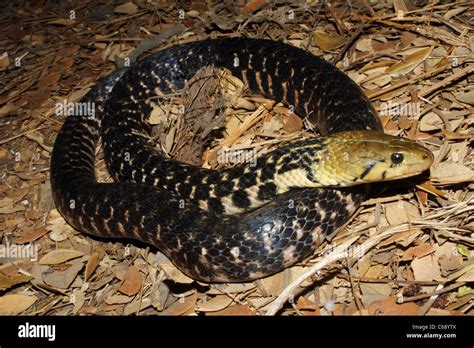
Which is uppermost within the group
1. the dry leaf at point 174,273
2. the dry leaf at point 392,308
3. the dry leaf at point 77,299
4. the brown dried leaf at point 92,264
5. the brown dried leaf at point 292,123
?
the brown dried leaf at point 292,123

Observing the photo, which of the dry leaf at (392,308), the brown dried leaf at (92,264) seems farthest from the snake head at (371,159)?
the brown dried leaf at (92,264)

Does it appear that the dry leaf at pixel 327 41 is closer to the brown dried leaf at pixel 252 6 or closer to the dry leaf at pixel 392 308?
the brown dried leaf at pixel 252 6

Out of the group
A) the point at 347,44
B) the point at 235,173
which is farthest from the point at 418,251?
the point at 347,44

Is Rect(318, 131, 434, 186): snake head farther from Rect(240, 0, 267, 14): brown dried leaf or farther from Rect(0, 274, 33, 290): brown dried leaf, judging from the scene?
Rect(240, 0, 267, 14): brown dried leaf

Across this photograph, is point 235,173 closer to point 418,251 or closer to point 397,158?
point 397,158
